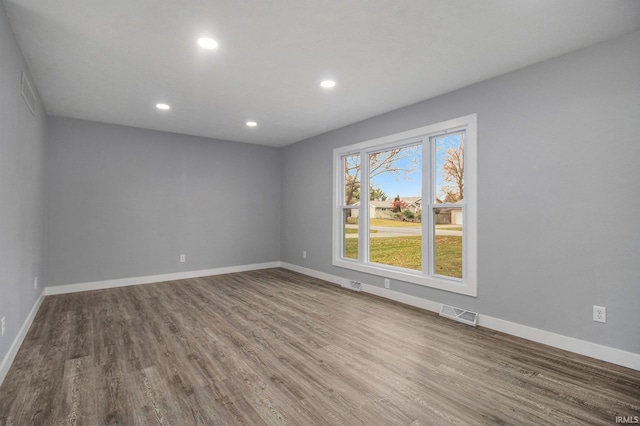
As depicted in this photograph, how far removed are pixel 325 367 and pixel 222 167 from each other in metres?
4.67

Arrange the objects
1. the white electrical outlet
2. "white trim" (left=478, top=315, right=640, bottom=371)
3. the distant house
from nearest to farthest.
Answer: "white trim" (left=478, top=315, right=640, bottom=371)
the white electrical outlet
the distant house

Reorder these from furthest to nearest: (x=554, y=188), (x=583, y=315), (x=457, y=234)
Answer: (x=457, y=234), (x=554, y=188), (x=583, y=315)

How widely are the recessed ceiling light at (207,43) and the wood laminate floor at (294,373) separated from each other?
8.71ft

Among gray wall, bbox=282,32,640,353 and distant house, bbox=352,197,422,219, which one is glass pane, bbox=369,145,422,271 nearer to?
distant house, bbox=352,197,422,219

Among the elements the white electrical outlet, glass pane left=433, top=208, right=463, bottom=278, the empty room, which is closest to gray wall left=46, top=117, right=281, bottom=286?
the empty room

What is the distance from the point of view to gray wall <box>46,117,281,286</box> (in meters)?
4.68

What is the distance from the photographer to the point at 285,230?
6676 millimetres

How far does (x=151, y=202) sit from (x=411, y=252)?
176 inches

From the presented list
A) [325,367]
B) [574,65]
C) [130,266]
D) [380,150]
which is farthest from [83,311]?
[574,65]

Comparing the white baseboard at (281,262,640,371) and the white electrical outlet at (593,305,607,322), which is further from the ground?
the white electrical outlet at (593,305,607,322)

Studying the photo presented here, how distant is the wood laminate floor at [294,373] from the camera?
1.88m

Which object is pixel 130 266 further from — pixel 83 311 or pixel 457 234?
pixel 457 234

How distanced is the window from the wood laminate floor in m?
0.73

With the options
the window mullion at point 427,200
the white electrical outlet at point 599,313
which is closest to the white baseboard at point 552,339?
the white electrical outlet at point 599,313
